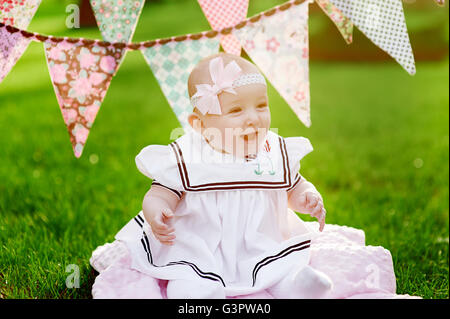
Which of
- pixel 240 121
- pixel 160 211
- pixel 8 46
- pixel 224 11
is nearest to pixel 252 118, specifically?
pixel 240 121

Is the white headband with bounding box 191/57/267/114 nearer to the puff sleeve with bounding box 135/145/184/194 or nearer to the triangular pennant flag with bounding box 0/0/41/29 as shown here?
the puff sleeve with bounding box 135/145/184/194

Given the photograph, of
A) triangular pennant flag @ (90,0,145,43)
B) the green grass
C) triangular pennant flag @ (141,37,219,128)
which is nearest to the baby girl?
triangular pennant flag @ (141,37,219,128)

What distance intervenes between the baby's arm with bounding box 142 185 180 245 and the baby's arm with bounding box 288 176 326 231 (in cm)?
41

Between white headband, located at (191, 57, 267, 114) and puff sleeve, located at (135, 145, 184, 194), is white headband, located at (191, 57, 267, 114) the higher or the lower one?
the higher one

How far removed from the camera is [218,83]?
1.72 m

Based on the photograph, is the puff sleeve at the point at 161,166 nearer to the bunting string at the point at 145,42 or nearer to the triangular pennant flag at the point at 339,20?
the bunting string at the point at 145,42

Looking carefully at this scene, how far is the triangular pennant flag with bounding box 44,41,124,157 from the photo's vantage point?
1.90 m

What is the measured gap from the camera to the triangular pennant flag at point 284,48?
1.99m

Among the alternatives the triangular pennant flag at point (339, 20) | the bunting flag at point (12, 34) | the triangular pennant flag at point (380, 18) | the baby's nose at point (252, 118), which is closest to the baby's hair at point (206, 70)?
the baby's nose at point (252, 118)

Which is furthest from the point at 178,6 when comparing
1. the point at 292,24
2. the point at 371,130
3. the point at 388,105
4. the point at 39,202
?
the point at 292,24

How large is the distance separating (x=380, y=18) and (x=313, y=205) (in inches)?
25.6

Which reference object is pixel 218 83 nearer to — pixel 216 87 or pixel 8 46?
pixel 216 87
